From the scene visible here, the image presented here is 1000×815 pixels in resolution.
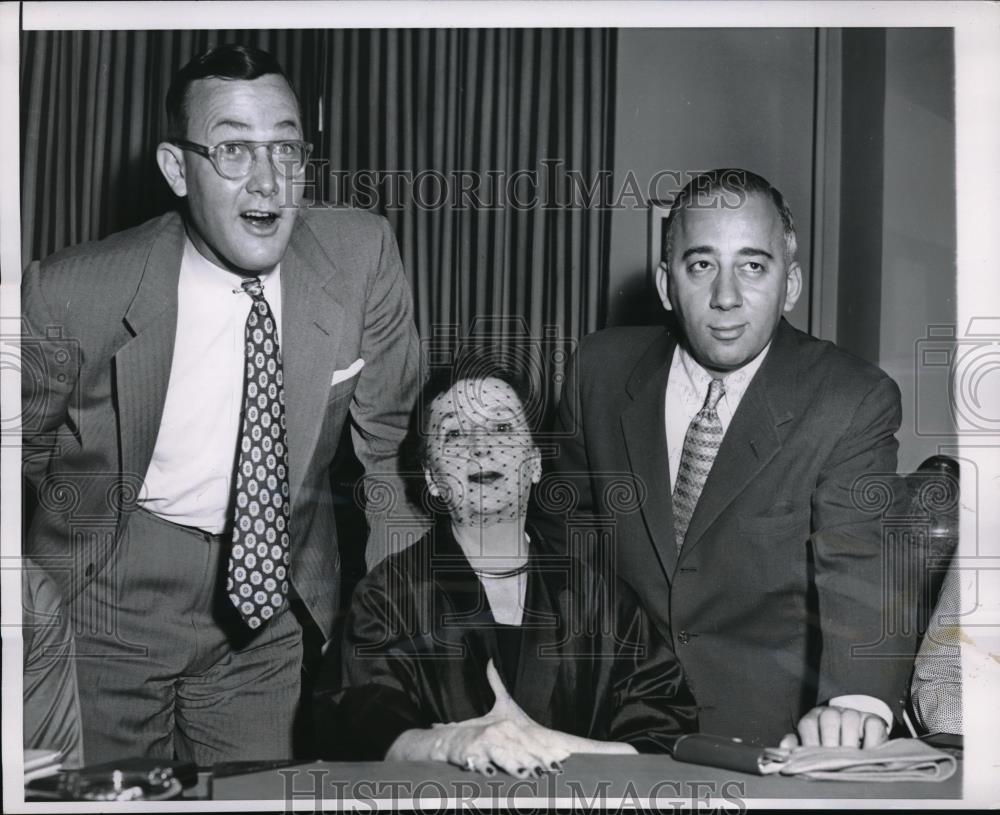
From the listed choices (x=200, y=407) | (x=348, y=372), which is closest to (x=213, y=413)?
(x=200, y=407)

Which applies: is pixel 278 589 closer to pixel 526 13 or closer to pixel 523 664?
pixel 523 664

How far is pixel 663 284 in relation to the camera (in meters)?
2.69

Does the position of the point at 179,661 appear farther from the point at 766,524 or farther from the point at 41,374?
the point at 766,524

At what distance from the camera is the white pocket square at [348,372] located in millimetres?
2691

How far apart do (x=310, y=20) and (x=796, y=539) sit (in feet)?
5.56

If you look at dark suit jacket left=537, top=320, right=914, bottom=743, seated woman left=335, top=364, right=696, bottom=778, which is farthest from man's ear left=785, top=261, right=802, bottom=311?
seated woman left=335, top=364, right=696, bottom=778

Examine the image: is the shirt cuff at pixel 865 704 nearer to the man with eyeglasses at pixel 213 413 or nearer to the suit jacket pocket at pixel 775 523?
the suit jacket pocket at pixel 775 523

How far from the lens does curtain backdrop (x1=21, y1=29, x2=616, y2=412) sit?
8.82 feet

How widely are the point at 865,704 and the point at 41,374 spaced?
6.88 ft

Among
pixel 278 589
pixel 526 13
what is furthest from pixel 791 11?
pixel 278 589

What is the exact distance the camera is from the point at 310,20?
2732 millimetres

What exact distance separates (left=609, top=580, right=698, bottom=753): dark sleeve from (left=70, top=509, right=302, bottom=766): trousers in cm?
76

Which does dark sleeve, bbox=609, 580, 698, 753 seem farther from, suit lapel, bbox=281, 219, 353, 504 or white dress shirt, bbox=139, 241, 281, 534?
white dress shirt, bbox=139, 241, 281, 534

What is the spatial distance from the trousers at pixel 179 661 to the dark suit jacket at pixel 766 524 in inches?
29.5
